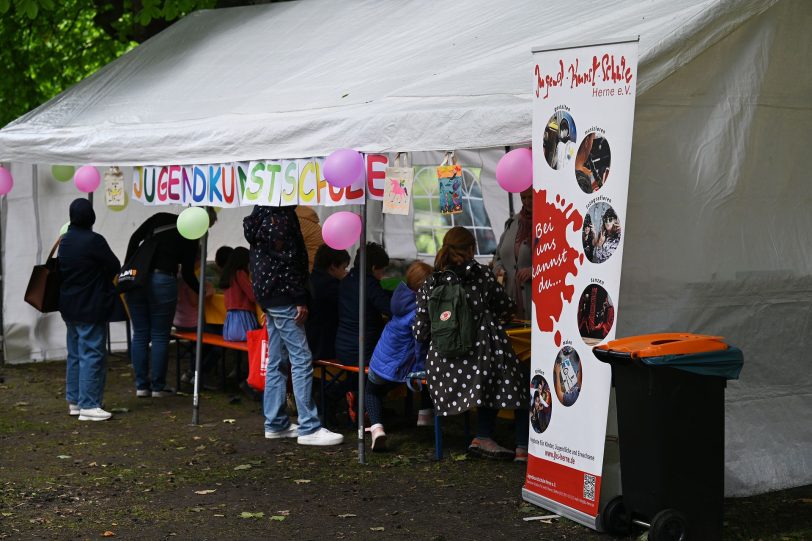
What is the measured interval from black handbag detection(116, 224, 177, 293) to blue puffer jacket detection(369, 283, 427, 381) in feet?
9.83

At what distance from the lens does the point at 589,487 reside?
6453 mm

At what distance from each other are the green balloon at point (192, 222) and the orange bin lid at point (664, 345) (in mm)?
4051

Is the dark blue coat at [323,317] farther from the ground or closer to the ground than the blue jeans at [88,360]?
farther from the ground

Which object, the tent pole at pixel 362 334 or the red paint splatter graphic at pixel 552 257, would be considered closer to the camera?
the red paint splatter graphic at pixel 552 257

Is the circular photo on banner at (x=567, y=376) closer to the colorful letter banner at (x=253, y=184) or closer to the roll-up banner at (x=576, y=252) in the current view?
the roll-up banner at (x=576, y=252)

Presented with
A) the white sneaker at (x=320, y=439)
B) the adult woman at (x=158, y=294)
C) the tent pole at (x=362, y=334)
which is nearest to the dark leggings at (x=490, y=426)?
the tent pole at (x=362, y=334)

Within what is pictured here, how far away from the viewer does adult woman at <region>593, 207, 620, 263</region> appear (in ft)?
20.6

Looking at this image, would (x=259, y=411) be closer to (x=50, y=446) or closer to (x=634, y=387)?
(x=50, y=446)

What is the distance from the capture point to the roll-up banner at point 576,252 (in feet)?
20.6

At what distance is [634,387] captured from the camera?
19.6ft

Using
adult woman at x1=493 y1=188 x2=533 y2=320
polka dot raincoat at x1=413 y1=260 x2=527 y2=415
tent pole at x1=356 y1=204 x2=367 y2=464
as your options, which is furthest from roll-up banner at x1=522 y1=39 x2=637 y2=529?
adult woman at x1=493 y1=188 x2=533 y2=320

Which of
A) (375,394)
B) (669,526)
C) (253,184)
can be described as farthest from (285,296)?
(669,526)

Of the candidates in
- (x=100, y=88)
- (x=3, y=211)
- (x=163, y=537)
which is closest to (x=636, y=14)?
(x=163, y=537)

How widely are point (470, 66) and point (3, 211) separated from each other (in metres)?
7.05
